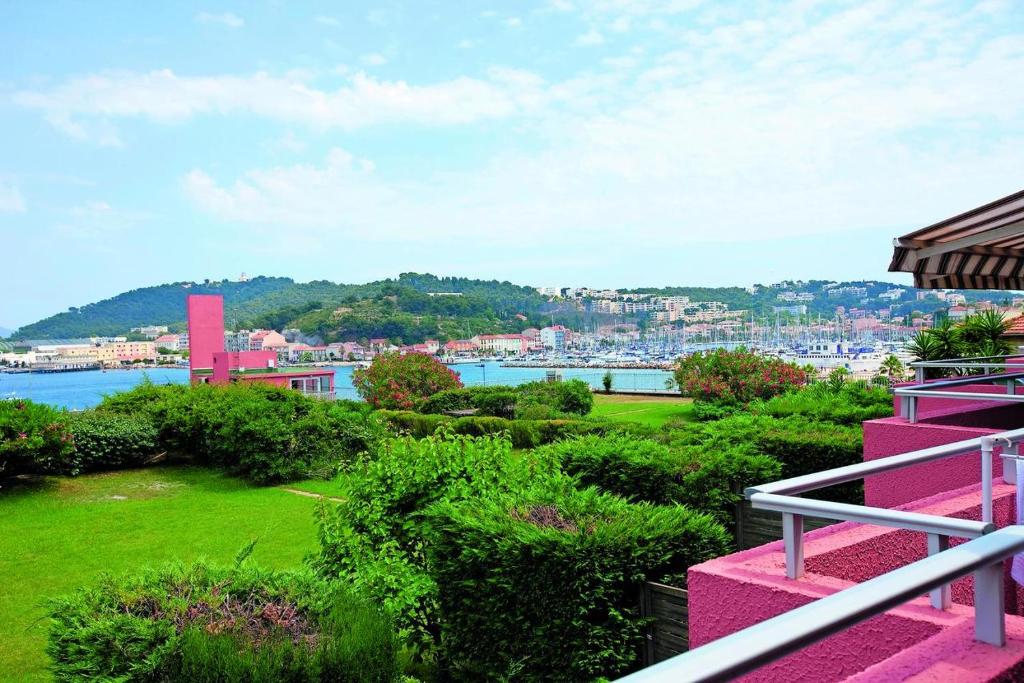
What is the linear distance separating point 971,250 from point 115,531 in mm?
11620

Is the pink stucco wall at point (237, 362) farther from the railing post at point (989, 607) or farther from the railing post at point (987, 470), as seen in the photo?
the railing post at point (989, 607)

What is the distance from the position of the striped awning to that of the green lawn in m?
7.17

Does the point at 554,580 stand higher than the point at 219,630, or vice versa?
the point at 554,580

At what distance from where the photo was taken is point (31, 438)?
1321 cm

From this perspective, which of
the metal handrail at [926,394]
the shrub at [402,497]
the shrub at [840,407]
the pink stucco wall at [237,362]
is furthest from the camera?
the pink stucco wall at [237,362]

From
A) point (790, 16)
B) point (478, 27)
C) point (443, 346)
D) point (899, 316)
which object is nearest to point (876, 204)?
point (478, 27)

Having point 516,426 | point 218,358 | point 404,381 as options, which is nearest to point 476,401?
point 404,381

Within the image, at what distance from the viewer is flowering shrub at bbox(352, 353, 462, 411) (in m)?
25.4

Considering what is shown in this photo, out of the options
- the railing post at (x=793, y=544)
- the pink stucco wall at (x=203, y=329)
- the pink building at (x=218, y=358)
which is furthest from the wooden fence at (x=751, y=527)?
the pink stucco wall at (x=203, y=329)

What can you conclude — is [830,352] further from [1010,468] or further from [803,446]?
[1010,468]

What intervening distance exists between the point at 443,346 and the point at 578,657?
87967 mm

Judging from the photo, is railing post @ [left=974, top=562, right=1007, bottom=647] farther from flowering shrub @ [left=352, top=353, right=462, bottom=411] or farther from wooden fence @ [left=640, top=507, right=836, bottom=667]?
flowering shrub @ [left=352, top=353, right=462, bottom=411]

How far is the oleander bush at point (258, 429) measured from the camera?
14.9 metres

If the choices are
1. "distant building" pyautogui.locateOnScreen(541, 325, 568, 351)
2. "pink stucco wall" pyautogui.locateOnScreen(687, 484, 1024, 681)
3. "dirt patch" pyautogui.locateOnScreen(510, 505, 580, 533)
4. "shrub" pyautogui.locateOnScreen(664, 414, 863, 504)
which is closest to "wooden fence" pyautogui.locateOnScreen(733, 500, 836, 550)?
"shrub" pyautogui.locateOnScreen(664, 414, 863, 504)
